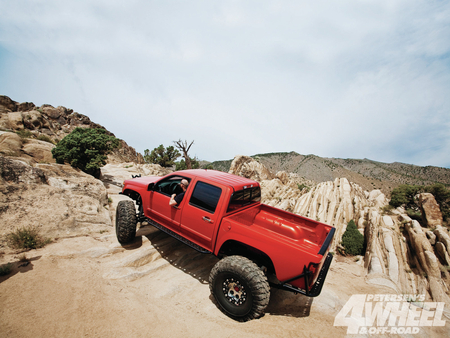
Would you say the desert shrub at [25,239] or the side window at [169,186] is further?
the side window at [169,186]

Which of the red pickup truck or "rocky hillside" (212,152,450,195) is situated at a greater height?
"rocky hillside" (212,152,450,195)

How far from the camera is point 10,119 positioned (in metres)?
23.8

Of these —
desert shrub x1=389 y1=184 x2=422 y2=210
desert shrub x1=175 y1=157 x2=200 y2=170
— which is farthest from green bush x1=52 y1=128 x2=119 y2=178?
desert shrub x1=175 y1=157 x2=200 y2=170

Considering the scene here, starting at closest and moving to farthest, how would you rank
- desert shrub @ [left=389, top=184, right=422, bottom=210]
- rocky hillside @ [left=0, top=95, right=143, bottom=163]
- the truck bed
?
the truck bed
rocky hillside @ [left=0, top=95, right=143, bottom=163]
desert shrub @ [left=389, top=184, right=422, bottom=210]

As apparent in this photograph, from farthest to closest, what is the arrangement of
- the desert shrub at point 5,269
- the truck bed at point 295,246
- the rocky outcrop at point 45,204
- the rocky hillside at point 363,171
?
the rocky hillside at point 363,171 < the rocky outcrop at point 45,204 < the desert shrub at point 5,269 < the truck bed at point 295,246

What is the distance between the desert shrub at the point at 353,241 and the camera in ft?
32.7

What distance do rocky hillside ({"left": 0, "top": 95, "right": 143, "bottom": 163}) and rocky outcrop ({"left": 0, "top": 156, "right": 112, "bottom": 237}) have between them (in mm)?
3970

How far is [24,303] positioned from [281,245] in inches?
156

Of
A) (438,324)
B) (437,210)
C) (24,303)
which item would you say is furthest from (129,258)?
(437,210)

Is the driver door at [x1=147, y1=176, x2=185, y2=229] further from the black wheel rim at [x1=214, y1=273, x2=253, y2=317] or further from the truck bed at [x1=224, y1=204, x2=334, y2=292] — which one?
the black wheel rim at [x1=214, y1=273, x2=253, y2=317]

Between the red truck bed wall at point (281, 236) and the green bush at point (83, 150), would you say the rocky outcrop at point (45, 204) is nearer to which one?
the red truck bed wall at point (281, 236)

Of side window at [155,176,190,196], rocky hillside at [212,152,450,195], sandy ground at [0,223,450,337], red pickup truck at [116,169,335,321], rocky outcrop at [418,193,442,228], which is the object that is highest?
rocky hillside at [212,152,450,195]

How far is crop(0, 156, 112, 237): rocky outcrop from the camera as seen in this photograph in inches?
178

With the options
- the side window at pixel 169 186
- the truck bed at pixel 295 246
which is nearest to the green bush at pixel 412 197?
the truck bed at pixel 295 246
